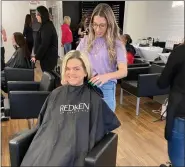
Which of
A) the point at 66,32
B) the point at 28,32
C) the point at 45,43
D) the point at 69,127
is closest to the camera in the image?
the point at 69,127

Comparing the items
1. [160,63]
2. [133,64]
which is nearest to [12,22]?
[133,64]

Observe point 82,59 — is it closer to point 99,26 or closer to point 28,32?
point 99,26

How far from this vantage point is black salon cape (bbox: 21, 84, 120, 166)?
1.15m

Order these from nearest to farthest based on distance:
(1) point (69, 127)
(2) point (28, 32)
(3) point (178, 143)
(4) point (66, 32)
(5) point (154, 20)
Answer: (1) point (69, 127) < (3) point (178, 143) < (5) point (154, 20) < (2) point (28, 32) < (4) point (66, 32)

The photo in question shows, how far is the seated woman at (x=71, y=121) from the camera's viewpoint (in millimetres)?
1158

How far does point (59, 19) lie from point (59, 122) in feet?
7.68

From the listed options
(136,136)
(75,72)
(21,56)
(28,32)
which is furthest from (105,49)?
(28,32)

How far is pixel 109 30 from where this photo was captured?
1299 millimetres

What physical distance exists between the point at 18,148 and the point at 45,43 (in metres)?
1.56

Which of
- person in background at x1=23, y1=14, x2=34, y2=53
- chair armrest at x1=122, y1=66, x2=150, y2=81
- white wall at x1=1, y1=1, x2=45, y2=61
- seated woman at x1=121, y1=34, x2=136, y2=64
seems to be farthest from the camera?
white wall at x1=1, y1=1, x2=45, y2=61

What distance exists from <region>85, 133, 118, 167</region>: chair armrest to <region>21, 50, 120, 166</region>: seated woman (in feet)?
0.14

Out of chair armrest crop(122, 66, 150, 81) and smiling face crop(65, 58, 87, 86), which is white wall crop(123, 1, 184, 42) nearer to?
chair armrest crop(122, 66, 150, 81)

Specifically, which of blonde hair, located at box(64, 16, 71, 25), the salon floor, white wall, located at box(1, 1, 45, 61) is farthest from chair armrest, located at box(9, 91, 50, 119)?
blonde hair, located at box(64, 16, 71, 25)

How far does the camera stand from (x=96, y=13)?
127 centimetres
